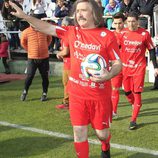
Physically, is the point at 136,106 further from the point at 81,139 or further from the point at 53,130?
the point at 81,139

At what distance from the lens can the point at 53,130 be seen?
733cm

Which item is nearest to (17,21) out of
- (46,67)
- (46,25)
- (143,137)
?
(46,67)

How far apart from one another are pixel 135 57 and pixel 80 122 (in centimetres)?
278

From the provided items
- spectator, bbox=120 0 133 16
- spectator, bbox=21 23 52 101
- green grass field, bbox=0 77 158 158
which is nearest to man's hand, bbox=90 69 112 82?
green grass field, bbox=0 77 158 158

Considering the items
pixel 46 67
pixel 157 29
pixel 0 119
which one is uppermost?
pixel 157 29

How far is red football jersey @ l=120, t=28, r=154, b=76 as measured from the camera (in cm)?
728

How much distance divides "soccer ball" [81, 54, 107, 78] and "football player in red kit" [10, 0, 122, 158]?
61mm

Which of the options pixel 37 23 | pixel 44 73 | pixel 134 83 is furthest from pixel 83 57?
pixel 44 73

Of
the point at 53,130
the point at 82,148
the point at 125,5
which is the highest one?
the point at 125,5

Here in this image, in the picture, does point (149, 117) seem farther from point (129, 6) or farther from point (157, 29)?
point (129, 6)

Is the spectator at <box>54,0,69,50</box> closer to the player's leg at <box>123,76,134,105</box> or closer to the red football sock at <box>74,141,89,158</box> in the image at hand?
the player's leg at <box>123,76,134,105</box>

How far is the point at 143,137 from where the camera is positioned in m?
6.73

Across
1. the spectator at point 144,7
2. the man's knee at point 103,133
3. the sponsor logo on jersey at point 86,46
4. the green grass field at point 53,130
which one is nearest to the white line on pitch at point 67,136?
the green grass field at point 53,130

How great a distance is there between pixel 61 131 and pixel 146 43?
6.84 ft
